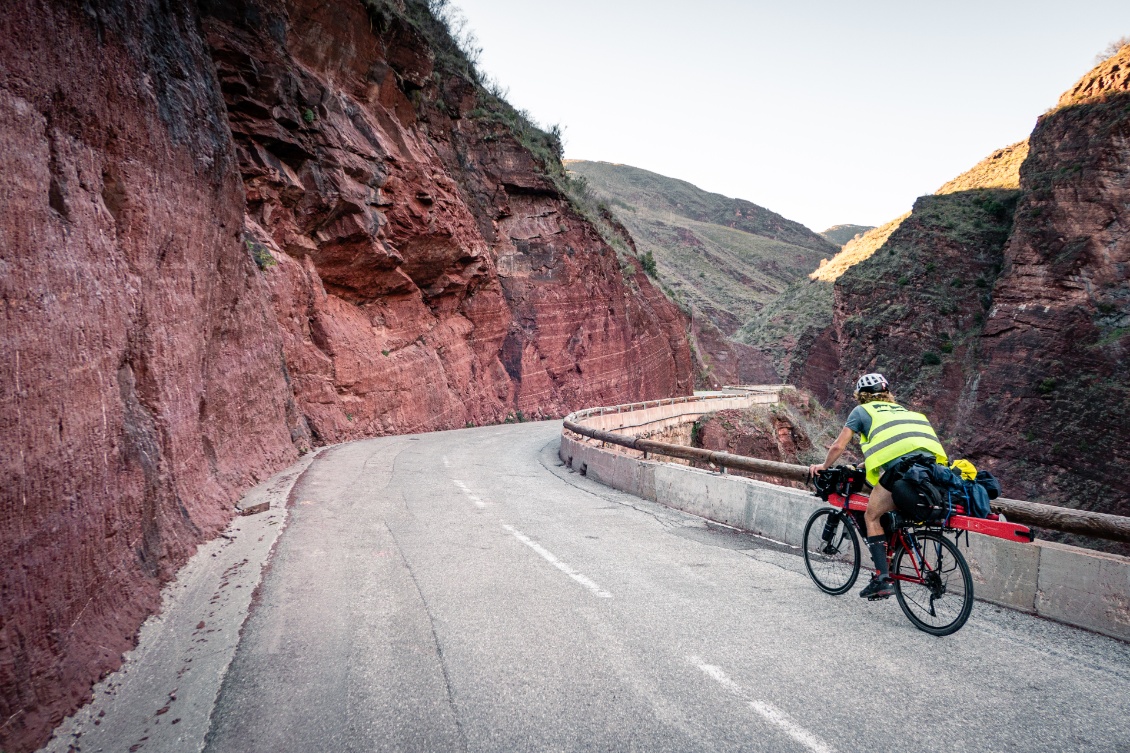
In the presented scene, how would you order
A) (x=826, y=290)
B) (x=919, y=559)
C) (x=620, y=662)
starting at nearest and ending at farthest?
(x=620, y=662) → (x=919, y=559) → (x=826, y=290)

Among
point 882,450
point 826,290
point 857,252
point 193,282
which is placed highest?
point 857,252

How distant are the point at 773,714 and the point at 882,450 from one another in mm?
2405

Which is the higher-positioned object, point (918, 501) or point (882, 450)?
point (882, 450)

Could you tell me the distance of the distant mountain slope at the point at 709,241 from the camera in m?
108

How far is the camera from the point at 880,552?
4.98 m

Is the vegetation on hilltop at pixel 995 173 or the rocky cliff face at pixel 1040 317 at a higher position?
the vegetation on hilltop at pixel 995 173

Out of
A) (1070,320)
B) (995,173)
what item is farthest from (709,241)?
(1070,320)

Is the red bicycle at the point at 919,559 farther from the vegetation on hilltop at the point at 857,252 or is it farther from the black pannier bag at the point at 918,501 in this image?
the vegetation on hilltop at the point at 857,252

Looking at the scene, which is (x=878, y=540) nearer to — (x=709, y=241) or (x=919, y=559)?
(x=919, y=559)

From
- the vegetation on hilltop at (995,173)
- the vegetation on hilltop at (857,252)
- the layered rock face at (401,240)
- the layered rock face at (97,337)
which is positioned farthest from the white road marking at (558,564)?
the vegetation on hilltop at (857,252)

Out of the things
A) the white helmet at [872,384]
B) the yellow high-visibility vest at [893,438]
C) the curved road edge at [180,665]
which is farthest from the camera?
the white helmet at [872,384]

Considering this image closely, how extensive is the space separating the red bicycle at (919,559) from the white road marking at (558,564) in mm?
2060

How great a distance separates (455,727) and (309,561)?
3.80m

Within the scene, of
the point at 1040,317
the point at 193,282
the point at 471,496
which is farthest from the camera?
the point at 1040,317
